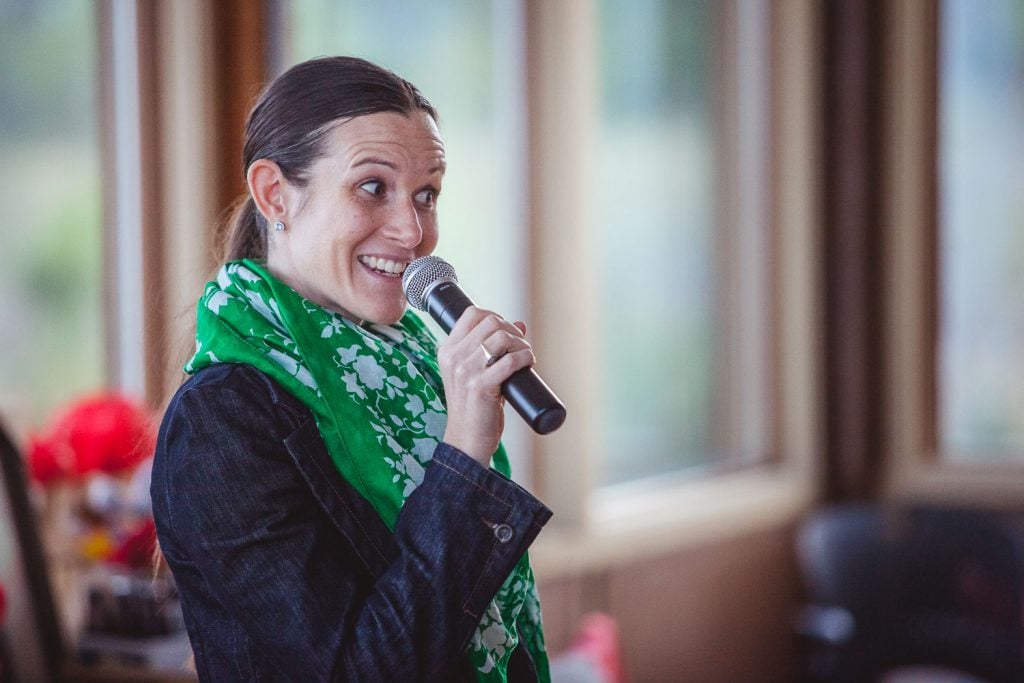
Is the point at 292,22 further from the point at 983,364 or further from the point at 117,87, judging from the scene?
the point at 983,364

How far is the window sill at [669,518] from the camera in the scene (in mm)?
2660

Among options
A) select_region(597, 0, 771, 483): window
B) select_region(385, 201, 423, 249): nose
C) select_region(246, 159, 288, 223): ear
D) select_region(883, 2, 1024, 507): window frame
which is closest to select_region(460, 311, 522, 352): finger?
select_region(385, 201, 423, 249): nose

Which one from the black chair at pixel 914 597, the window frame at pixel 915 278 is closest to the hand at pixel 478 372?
the black chair at pixel 914 597

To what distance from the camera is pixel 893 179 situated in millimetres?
3455

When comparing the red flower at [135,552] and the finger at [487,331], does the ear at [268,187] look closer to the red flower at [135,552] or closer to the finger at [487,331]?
the finger at [487,331]

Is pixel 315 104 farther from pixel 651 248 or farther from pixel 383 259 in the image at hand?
pixel 651 248

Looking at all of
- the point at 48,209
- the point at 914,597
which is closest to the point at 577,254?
the point at 48,209

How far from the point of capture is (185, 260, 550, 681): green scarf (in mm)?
861

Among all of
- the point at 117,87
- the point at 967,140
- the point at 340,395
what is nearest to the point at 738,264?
the point at 967,140

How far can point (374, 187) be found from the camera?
0.90m

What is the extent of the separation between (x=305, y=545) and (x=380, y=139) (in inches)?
13.5

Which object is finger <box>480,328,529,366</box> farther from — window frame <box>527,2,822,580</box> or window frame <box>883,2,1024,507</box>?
window frame <box>883,2,1024,507</box>

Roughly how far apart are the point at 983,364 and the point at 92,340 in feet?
9.01

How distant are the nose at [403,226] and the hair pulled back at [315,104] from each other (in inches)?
3.2
